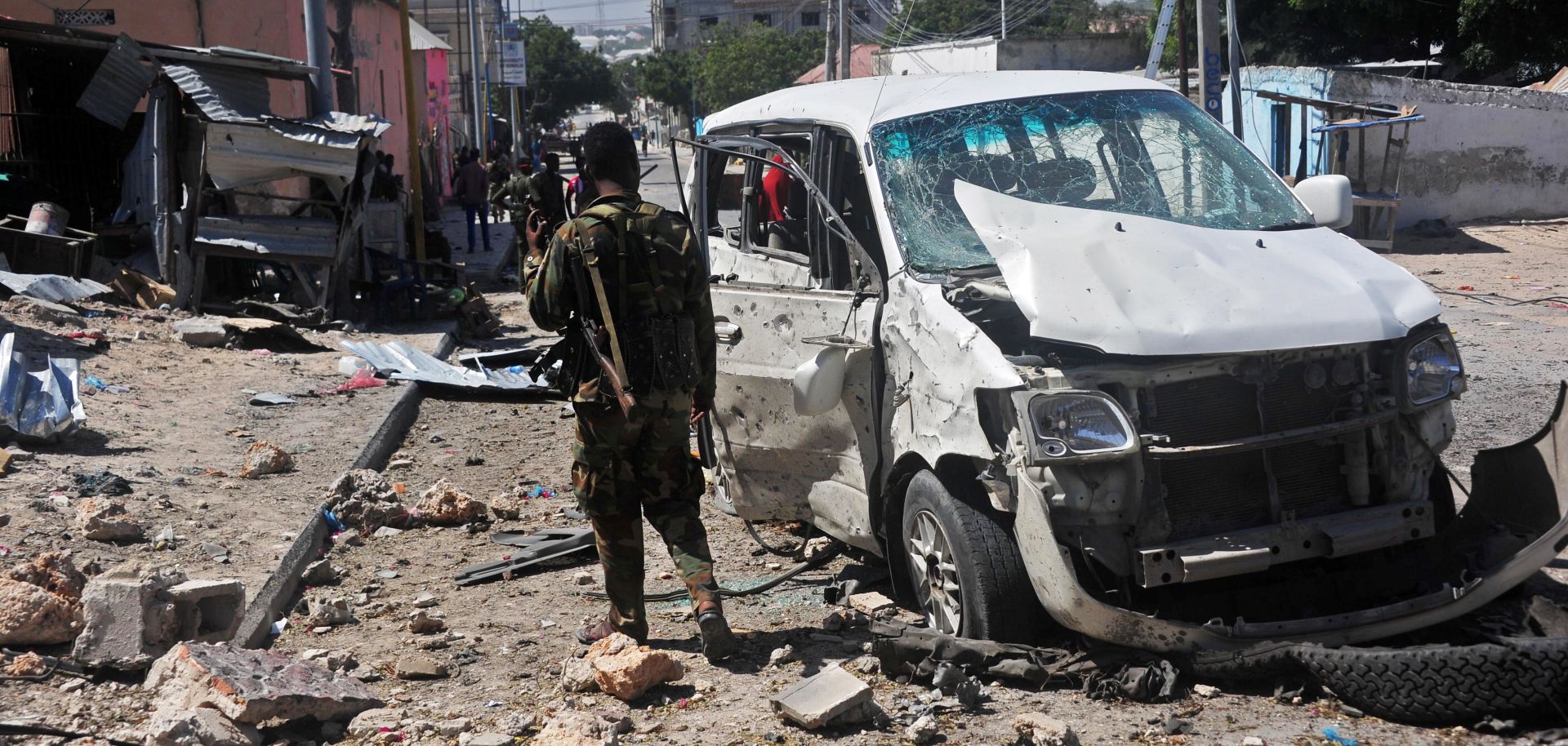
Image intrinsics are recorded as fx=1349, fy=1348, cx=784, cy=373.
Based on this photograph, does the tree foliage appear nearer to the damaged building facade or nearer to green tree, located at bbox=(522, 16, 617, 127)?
green tree, located at bbox=(522, 16, 617, 127)

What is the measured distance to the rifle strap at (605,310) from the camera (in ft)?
14.4

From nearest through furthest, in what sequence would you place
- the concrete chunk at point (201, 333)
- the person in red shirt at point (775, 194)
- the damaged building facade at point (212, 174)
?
1. the person in red shirt at point (775, 194)
2. the concrete chunk at point (201, 333)
3. the damaged building facade at point (212, 174)

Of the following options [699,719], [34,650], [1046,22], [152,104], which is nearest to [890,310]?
[699,719]

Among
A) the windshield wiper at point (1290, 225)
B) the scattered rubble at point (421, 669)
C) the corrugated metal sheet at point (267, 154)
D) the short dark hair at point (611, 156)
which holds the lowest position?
the scattered rubble at point (421, 669)

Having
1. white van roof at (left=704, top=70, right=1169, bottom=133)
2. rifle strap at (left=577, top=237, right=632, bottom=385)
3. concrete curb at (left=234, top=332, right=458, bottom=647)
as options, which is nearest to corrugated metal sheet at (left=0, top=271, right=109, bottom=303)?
concrete curb at (left=234, top=332, right=458, bottom=647)

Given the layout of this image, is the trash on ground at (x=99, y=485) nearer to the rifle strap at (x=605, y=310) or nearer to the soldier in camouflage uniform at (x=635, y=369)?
the soldier in camouflage uniform at (x=635, y=369)

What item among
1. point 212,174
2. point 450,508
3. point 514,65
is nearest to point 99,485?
point 450,508

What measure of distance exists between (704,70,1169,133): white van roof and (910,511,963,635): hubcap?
60.9 inches

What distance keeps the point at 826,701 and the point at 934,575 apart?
74cm

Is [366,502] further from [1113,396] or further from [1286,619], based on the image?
[1286,619]

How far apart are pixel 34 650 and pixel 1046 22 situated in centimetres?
6066

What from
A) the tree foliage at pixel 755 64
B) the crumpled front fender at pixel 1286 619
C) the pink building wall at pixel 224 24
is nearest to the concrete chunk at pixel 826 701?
the crumpled front fender at pixel 1286 619

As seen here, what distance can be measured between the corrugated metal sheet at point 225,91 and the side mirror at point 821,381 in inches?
376

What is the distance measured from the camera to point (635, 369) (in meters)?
4.42
